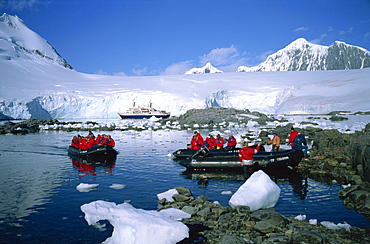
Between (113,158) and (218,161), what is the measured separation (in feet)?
21.2

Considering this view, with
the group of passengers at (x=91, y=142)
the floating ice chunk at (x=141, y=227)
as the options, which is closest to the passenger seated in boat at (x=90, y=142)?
the group of passengers at (x=91, y=142)

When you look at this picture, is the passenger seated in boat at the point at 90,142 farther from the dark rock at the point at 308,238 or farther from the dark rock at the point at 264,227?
the dark rock at the point at 308,238

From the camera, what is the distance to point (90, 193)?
28.7 feet

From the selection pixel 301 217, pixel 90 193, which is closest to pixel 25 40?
pixel 90 193

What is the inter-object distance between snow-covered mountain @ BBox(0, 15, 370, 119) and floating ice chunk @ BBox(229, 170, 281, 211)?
38.4 m

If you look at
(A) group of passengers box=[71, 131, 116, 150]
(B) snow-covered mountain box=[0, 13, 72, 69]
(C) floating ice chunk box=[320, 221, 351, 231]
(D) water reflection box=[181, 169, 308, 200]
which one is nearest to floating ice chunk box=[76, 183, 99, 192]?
(D) water reflection box=[181, 169, 308, 200]

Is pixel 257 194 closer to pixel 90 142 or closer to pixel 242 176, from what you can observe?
pixel 242 176

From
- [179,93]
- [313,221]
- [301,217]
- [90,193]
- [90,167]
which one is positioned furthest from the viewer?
[179,93]

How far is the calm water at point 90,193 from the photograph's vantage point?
605cm

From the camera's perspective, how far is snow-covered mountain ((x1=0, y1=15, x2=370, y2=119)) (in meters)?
46.3

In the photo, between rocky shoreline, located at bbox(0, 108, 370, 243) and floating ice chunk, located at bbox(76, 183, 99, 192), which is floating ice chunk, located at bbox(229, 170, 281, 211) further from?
floating ice chunk, located at bbox(76, 183, 99, 192)

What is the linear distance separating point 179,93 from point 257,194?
54.6m

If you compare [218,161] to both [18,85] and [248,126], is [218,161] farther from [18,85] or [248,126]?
[18,85]

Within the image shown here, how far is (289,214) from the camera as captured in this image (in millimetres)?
6664
